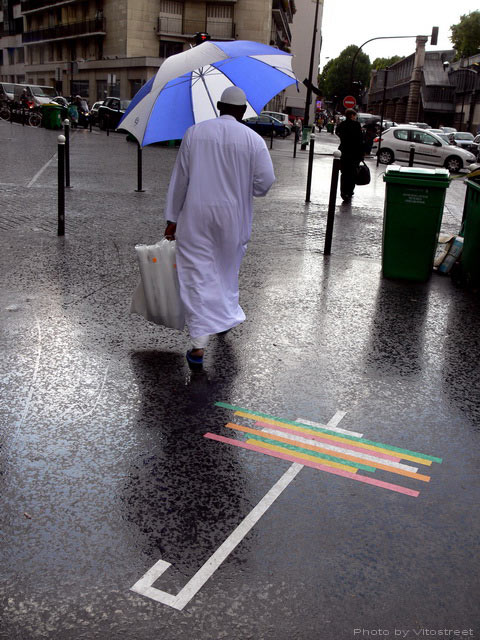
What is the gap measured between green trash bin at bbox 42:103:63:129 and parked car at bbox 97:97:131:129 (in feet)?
10.4

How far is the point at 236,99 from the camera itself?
4.22 metres

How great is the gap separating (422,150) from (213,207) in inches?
997

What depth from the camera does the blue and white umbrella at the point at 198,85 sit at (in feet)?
15.4

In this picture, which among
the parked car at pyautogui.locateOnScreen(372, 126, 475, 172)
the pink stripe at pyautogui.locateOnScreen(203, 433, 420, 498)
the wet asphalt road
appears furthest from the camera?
the parked car at pyautogui.locateOnScreen(372, 126, 475, 172)

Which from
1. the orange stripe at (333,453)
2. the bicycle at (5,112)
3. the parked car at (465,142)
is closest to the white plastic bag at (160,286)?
the orange stripe at (333,453)

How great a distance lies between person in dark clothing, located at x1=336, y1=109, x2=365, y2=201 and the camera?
13180 mm

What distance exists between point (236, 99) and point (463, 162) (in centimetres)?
2452

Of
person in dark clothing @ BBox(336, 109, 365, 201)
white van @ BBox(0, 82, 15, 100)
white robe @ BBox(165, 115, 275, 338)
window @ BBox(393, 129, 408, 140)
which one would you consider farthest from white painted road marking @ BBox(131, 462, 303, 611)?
white van @ BBox(0, 82, 15, 100)

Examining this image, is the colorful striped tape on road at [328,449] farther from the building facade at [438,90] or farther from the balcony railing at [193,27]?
the building facade at [438,90]

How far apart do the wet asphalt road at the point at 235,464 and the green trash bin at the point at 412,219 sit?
0.74 feet

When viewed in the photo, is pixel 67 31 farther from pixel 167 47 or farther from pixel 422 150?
pixel 422 150

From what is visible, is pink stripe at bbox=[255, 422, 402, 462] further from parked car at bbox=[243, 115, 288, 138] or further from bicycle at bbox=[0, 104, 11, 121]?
bicycle at bbox=[0, 104, 11, 121]

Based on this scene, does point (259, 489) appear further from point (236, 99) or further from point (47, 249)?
point (47, 249)

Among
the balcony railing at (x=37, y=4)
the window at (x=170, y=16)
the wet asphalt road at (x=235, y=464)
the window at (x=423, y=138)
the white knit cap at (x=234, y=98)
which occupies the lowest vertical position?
the wet asphalt road at (x=235, y=464)
